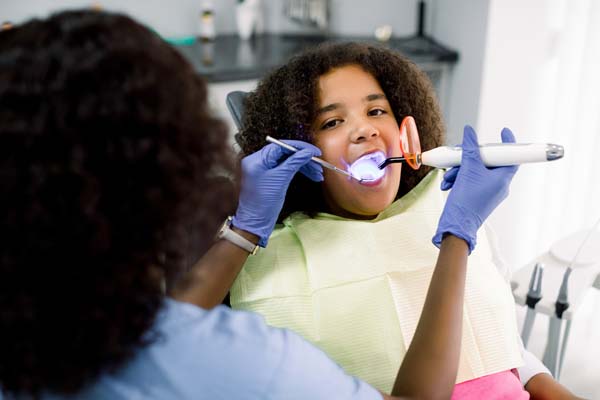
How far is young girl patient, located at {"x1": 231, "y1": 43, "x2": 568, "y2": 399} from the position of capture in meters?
1.19

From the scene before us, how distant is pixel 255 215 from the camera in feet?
4.17

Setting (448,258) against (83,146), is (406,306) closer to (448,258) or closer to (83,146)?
(448,258)

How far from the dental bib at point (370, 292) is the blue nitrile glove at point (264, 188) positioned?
0.09 meters

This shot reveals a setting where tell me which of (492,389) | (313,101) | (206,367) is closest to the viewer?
(206,367)

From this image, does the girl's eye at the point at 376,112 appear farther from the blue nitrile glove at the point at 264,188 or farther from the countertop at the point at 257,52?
the countertop at the point at 257,52

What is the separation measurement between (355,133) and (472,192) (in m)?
0.34

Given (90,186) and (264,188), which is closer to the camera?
(90,186)

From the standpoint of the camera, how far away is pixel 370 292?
48.3 inches

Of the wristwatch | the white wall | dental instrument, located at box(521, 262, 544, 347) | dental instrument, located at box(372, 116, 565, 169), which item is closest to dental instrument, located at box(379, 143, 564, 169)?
dental instrument, located at box(372, 116, 565, 169)

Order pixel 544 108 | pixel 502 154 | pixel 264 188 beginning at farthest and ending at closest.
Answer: pixel 544 108
pixel 264 188
pixel 502 154

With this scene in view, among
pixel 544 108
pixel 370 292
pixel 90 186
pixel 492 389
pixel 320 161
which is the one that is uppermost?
pixel 90 186

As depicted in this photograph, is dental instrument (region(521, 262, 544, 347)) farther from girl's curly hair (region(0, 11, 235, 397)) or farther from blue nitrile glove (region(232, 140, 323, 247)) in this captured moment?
girl's curly hair (region(0, 11, 235, 397))

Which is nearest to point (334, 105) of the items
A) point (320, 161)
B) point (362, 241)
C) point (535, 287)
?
point (320, 161)

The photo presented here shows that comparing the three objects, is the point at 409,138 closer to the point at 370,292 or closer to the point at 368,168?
the point at 368,168
